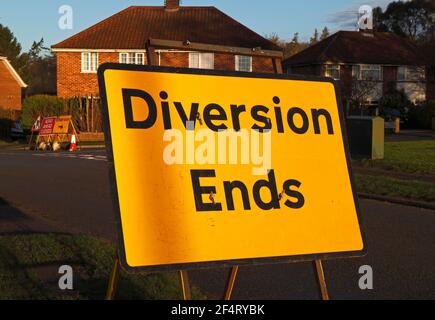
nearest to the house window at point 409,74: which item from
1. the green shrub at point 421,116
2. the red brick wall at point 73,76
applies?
the green shrub at point 421,116

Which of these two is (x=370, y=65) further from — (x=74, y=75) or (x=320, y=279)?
(x=320, y=279)

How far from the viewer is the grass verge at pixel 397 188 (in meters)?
13.1

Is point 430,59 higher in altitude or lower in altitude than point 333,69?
higher

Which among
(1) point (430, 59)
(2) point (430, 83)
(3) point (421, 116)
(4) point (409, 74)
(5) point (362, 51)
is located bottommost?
(3) point (421, 116)

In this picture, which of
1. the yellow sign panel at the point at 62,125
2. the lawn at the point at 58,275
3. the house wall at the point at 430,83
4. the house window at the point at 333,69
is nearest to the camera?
the lawn at the point at 58,275

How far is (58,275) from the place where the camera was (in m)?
6.72

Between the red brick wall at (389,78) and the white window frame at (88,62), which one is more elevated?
the white window frame at (88,62)

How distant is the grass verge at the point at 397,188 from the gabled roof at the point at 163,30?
30.3m

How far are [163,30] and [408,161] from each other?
2992 cm

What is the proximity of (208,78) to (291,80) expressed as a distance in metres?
0.58

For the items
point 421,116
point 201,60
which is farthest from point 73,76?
point 421,116

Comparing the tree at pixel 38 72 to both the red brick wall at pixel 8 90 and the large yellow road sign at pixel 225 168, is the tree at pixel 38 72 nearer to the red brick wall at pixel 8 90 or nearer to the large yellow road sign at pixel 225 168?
the red brick wall at pixel 8 90
